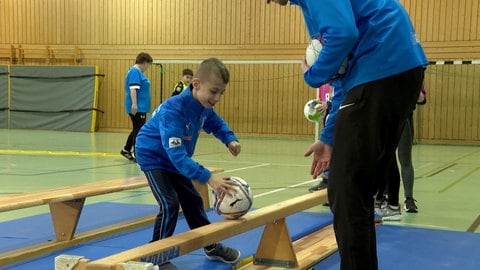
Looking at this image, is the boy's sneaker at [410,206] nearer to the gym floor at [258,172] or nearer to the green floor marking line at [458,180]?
the gym floor at [258,172]

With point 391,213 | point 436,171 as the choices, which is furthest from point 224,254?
point 436,171

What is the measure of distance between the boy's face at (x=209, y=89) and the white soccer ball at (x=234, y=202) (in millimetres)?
516

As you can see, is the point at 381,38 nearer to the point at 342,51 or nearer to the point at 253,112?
the point at 342,51

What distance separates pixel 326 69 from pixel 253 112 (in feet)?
53.0

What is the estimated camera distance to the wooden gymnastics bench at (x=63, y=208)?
4.05 meters

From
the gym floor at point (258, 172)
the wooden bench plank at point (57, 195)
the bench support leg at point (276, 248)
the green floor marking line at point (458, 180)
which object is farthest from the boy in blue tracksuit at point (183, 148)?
the green floor marking line at point (458, 180)

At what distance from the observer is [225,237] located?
3.32 metres

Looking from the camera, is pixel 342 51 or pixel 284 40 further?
pixel 284 40

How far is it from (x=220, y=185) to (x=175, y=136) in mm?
411

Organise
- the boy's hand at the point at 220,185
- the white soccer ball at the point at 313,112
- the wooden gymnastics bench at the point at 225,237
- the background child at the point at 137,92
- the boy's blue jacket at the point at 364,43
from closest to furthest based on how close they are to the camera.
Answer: the boy's blue jacket at the point at 364,43 → the wooden gymnastics bench at the point at 225,237 → the boy's hand at the point at 220,185 → the white soccer ball at the point at 313,112 → the background child at the point at 137,92

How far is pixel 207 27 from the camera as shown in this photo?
19.0 metres

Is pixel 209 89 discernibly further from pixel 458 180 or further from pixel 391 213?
pixel 458 180

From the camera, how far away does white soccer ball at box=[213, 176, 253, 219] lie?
11.2 ft

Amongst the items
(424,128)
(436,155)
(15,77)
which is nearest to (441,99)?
(424,128)
